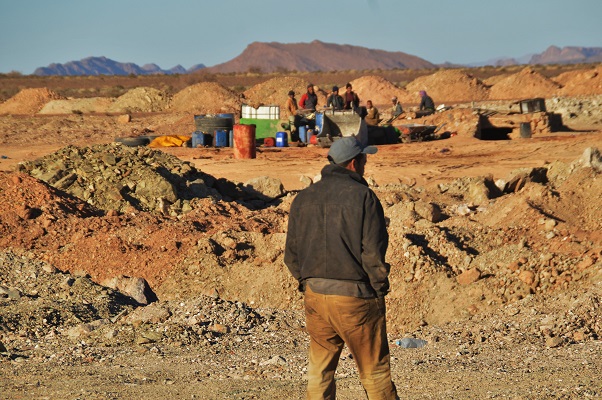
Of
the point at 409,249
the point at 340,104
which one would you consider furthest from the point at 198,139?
the point at 409,249

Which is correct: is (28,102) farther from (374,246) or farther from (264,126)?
(374,246)

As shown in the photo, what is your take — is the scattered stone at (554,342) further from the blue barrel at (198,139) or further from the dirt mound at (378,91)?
the dirt mound at (378,91)

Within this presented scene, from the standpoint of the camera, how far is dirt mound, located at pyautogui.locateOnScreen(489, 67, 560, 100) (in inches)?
1542

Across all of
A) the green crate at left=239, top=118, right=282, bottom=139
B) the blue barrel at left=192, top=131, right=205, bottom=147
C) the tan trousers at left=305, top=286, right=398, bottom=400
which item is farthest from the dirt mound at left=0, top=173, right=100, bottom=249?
the green crate at left=239, top=118, right=282, bottom=139

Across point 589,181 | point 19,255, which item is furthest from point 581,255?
point 19,255

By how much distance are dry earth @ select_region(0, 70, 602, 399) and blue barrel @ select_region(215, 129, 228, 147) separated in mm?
3291

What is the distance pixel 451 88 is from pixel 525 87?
4.52 metres

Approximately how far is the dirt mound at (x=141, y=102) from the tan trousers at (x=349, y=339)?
3790 cm

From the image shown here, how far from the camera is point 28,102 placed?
4412 centimetres

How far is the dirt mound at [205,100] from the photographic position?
40.0 m

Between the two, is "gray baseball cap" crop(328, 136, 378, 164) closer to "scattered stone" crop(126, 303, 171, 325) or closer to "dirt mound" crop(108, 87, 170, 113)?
"scattered stone" crop(126, 303, 171, 325)

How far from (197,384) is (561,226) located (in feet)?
21.6

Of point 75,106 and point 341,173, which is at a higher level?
point 341,173

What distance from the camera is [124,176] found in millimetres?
16594
